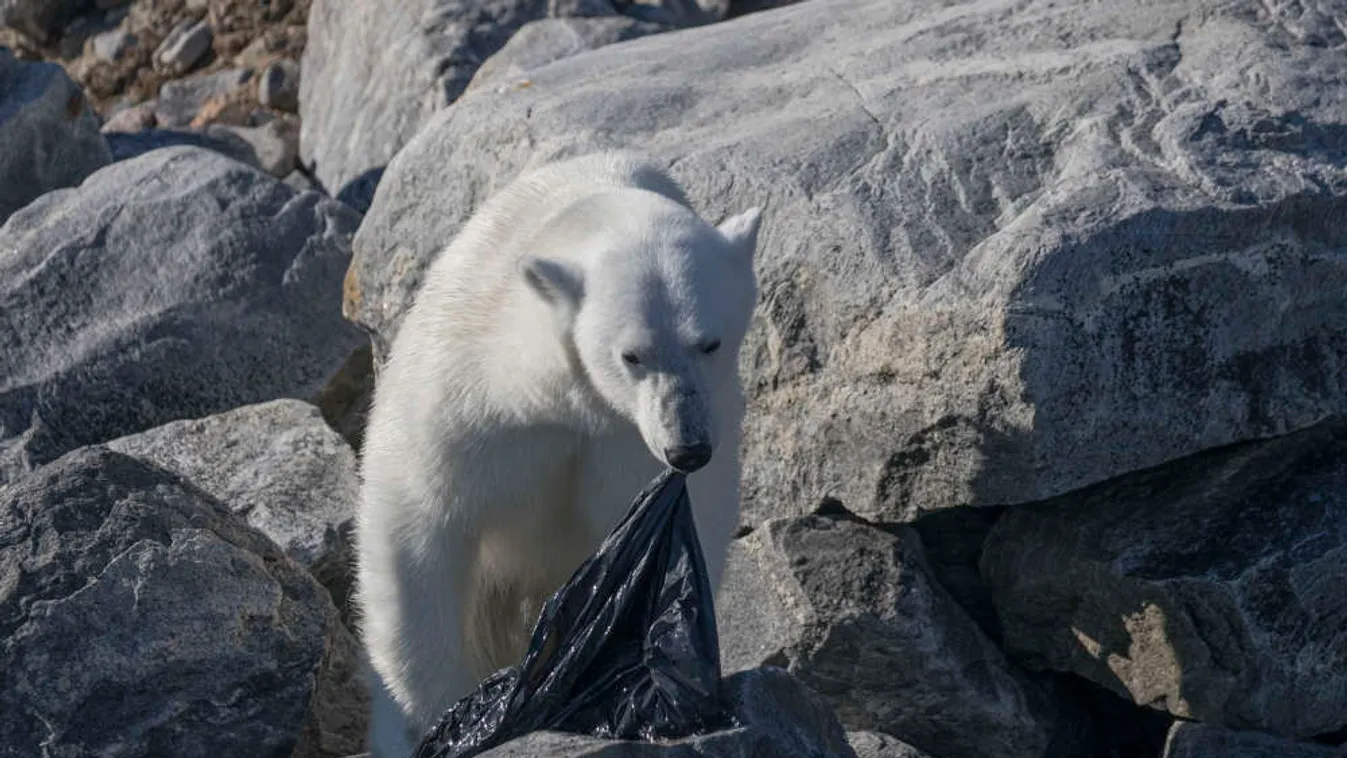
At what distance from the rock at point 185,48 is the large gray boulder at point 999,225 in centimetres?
534

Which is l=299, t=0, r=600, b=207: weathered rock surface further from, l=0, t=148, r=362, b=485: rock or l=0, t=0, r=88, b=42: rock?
l=0, t=0, r=88, b=42: rock

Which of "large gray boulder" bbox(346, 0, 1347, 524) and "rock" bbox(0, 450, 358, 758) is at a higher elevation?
"large gray boulder" bbox(346, 0, 1347, 524)

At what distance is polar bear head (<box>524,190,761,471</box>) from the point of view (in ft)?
11.1

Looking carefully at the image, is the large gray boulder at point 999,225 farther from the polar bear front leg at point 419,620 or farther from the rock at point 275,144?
the rock at point 275,144

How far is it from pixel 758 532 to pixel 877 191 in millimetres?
826

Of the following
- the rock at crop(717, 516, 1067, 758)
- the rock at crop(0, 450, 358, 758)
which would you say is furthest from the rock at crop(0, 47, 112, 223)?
the rock at crop(717, 516, 1067, 758)

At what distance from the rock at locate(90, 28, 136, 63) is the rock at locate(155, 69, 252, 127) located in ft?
1.95

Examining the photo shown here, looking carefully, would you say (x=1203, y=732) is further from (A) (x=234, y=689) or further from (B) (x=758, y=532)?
(A) (x=234, y=689)

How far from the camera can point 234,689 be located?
→ 3.97 metres

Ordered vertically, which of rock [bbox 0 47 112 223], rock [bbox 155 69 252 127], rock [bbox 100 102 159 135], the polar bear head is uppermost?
the polar bear head

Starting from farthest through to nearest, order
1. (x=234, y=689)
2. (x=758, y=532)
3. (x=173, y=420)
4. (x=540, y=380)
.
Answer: (x=173, y=420) → (x=758, y=532) → (x=234, y=689) → (x=540, y=380)

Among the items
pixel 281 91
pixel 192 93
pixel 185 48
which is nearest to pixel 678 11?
pixel 281 91

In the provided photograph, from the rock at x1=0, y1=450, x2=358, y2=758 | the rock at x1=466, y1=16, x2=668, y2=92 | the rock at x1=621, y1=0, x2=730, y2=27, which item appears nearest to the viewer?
the rock at x1=0, y1=450, x2=358, y2=758

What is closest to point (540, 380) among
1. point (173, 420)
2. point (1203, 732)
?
point (1203, 732)
